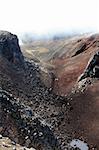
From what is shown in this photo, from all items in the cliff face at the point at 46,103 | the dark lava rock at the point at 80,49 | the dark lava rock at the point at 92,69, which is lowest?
the cliff face at the point at 46,103

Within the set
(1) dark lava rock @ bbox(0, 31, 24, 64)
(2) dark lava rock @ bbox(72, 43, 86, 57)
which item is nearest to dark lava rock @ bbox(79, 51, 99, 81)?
(1) dark lava rock @ bbox(0, 31, 24, 64)

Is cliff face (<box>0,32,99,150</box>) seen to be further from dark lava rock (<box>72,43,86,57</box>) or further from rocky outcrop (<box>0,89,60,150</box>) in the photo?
dark lava rock (<box>72,43,86,57</box>)

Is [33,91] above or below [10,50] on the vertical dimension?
below

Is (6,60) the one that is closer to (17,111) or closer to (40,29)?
(17,111)

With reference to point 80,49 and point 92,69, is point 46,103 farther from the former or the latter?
point 80,49

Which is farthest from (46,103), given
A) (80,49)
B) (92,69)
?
(80,49)

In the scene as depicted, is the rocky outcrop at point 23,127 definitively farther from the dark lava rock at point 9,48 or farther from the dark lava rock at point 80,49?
the dark lava rock at point 80,49

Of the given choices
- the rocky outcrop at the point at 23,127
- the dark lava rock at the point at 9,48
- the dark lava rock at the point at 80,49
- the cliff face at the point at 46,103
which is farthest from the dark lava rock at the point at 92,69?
the rocky outcrop at the point at 23,127

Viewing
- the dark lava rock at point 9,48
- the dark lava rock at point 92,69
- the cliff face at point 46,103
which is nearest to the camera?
the cliff face at point 46,103

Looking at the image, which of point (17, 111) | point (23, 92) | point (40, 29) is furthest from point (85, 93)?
point (40, 29)
